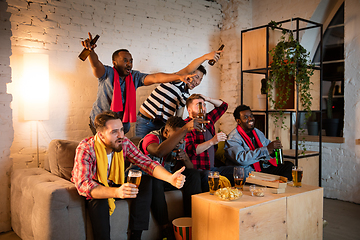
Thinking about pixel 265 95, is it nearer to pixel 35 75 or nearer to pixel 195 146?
pixel 195 146

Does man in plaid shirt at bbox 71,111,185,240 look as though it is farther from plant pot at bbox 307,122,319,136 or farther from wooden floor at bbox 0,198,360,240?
plant pot at bbox 307,122,319,136

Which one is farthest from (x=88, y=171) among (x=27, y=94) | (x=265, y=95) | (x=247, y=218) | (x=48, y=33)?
(x=265, y=95)

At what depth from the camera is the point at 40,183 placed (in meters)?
2.37

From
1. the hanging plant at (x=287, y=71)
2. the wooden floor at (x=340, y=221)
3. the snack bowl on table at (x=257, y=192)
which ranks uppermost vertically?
the hanging plant at (x=287, y=71)

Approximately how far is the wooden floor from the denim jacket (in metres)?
0.88

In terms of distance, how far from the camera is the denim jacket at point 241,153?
3.14 m

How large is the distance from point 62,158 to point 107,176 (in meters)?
0.64

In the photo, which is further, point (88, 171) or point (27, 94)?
point (27, 94)

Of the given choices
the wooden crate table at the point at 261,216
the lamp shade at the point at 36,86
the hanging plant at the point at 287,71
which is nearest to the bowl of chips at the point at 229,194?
the wooden crate table at the point at 261,216

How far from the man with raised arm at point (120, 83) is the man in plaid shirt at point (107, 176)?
83cm

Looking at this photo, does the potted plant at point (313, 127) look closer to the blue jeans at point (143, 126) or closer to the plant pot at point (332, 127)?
the plant pot at point (332, 127)

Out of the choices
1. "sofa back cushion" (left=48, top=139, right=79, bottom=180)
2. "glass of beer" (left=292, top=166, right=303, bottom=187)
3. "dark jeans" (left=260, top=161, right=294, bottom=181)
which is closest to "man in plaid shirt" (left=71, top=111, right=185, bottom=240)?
"sofa back cushion" (left=48, top=139, right=79, bottom=180)

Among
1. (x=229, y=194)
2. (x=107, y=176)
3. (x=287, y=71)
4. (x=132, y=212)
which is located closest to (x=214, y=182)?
(x=229, y=194)

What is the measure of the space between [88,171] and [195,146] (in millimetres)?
1228
